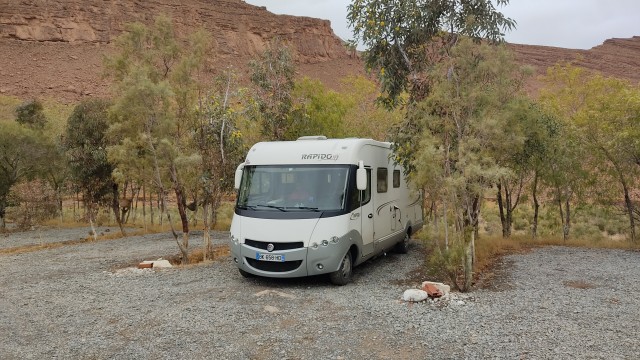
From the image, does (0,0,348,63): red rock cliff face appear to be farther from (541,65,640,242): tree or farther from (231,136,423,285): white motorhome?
(231,136,423,285): white motorhome

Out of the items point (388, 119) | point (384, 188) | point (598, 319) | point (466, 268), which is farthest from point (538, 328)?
point (388, 119)

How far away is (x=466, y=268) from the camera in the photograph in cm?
818

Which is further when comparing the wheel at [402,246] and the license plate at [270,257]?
the wheel at [402,246]

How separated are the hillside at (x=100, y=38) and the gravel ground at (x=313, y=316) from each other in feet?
130

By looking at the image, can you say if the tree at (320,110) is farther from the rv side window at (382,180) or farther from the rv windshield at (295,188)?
the rv windshield at (295,188)

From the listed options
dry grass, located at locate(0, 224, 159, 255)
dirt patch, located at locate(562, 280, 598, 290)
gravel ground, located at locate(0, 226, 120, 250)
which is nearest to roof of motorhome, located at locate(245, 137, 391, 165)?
dirt patch, located at locate(562, 280, 598, 290)

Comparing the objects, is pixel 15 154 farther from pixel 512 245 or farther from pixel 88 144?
pixel 512 245

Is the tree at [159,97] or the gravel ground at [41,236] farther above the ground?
the tree at [159,97]

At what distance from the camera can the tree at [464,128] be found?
26.3 ft

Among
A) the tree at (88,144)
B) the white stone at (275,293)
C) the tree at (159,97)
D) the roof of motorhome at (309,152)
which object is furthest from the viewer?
the tree at (88,144)

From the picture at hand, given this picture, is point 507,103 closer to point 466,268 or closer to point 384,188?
point 384,188

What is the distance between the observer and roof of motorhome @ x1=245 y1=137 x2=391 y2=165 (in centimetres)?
905

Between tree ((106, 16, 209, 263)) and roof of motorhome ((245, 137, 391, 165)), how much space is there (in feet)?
6.47

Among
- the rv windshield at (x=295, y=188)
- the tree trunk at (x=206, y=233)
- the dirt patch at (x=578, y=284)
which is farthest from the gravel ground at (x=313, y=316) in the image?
the rv windshield at (x=295, y=188)
